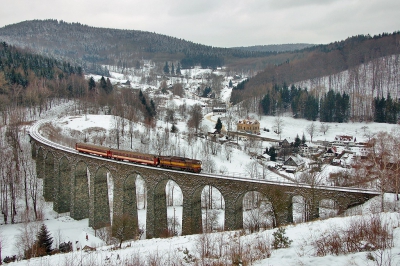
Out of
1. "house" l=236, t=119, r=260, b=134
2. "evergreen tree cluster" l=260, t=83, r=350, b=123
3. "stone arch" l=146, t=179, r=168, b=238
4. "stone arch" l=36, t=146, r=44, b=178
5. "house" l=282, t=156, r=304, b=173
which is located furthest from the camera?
"evergreen tree cluster" l=260, t=83, r=350, b=123

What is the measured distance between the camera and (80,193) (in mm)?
35719

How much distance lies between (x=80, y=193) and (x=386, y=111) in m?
84.2

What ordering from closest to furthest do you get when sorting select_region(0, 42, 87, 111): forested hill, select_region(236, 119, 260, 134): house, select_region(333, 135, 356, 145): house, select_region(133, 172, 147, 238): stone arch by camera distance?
1. select_region(133, 172, 147, 238): stone arch
2. select_region(333, 135, 356, 145): house
3. select_region(0, 42, 87, 111): forested hill
4. select_region(236, 119, 260, 134): house

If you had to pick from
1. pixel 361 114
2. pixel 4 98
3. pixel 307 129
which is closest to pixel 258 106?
pixel 307 129

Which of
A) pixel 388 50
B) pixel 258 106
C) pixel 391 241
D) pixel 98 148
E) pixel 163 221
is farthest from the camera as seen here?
pixel 388 50

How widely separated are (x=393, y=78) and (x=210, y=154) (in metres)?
90.1

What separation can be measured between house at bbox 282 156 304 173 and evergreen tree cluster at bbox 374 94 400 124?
1599 inches

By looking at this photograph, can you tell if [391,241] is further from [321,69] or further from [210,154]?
[321,69]

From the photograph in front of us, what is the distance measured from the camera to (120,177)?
30906 mm

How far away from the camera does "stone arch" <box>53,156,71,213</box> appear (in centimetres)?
3750

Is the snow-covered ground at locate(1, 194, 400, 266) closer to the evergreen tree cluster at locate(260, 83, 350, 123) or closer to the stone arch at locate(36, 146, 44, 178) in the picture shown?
the stone arch at locate(36, 146, 44, 178)

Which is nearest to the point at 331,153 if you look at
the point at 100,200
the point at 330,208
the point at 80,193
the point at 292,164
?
the point at 292,164

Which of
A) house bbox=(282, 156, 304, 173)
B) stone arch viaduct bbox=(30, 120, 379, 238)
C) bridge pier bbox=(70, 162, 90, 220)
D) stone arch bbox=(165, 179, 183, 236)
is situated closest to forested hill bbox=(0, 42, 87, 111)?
stone arch viaduct bbox=(30, 120, 379, 238)

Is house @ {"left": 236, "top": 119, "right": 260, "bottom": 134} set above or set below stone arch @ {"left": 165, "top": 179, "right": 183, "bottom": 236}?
above
